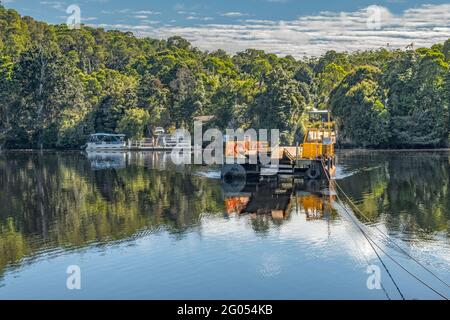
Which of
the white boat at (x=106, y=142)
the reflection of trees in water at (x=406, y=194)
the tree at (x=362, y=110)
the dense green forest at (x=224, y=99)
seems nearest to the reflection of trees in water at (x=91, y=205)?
the reflection of trees in water at (x=406, y=194)

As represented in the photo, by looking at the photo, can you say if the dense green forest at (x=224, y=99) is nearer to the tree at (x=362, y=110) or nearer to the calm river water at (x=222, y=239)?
the tree at (x=362, y=110)

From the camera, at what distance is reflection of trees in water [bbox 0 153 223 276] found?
23.8 m

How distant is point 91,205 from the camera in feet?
104

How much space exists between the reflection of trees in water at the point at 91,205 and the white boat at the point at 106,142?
34.4m

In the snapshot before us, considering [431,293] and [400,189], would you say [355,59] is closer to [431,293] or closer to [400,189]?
[400,189]

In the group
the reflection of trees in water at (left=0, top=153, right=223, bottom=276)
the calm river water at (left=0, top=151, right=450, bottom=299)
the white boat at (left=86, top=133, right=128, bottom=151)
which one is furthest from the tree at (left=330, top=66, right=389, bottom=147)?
the calm river water at (left=0, top=151, right=450, bottom=299)

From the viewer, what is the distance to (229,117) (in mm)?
88750

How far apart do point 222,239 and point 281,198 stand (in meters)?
10.9

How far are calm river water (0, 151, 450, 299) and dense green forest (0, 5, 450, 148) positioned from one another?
3930 cm

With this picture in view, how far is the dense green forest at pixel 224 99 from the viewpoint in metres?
78.9

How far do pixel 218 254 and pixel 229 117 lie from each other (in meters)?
68.7

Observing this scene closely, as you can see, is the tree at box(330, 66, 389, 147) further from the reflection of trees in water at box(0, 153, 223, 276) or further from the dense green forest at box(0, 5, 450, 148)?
the reflection of trees in water at box(0, 153, 223, 276)

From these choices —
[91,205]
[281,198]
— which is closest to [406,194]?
[281,198]
